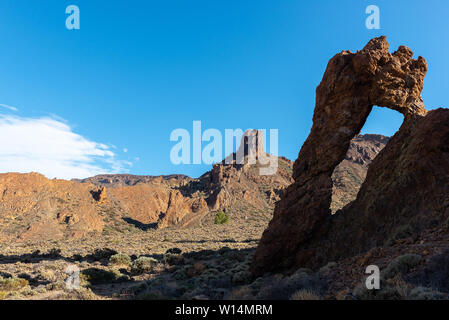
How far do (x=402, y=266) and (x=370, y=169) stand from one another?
24.2 feet

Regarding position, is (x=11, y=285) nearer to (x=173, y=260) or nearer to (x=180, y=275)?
(x=180, y=275)

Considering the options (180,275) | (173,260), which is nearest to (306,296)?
(180,275)

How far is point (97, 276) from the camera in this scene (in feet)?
47.6

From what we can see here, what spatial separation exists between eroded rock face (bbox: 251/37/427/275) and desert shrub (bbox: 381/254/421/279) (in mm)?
5291

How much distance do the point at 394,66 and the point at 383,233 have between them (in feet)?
27.0

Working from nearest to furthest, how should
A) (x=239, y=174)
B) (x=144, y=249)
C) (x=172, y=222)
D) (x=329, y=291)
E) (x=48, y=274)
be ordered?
(x=329, y=291)
(x=48, y=274)
(x=144, y=249)
(x=172, y=222)
(x=239, y=174)

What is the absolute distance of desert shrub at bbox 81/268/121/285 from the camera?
1418 centimetres

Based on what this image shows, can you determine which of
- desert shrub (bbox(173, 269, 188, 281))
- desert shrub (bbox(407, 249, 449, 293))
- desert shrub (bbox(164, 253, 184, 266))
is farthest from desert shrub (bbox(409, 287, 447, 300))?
desert shrub (bbox(164, 253, 184, 266))

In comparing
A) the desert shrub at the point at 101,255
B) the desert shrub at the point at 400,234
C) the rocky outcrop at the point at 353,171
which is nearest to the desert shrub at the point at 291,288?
the desert shrub at the point at 400,234


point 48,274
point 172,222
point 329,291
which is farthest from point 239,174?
point 329,291

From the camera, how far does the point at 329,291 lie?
296 inches

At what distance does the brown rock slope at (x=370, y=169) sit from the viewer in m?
10.8

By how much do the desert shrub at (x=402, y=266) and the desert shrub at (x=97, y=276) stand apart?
45.1 ft
